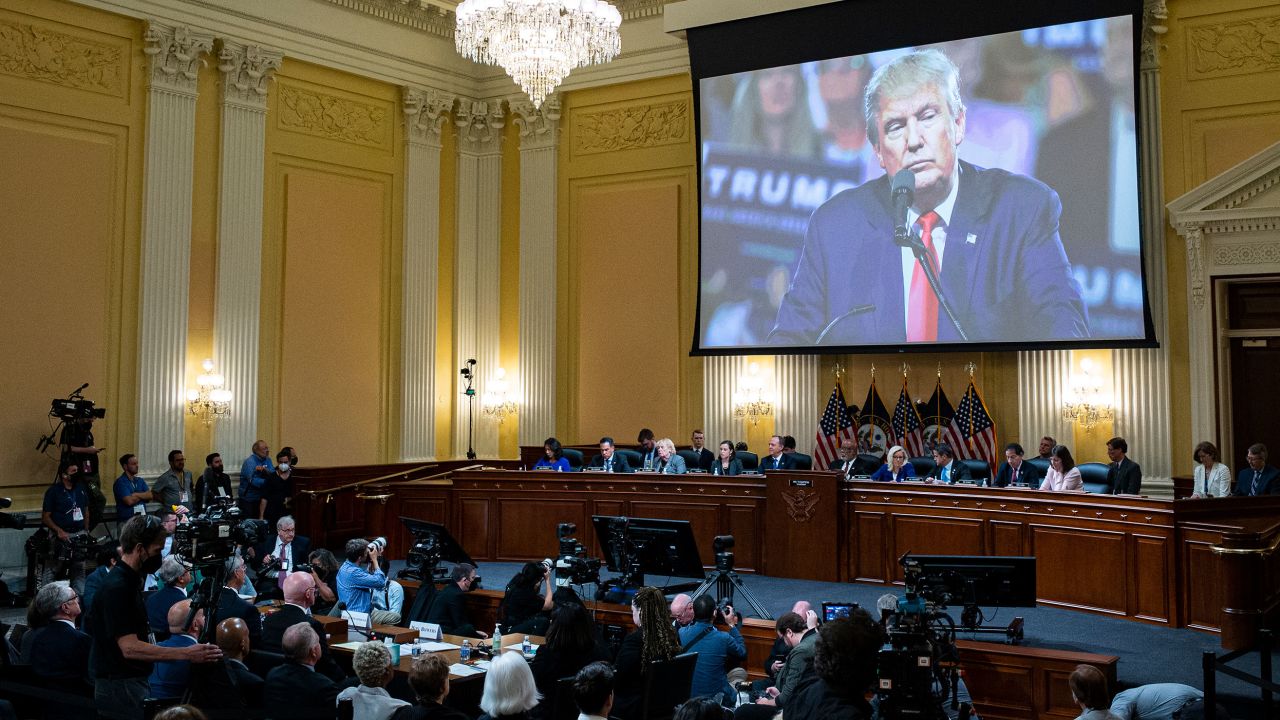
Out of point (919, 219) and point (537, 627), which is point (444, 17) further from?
point (537, 627)

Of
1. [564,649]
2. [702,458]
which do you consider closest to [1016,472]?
[702,458]

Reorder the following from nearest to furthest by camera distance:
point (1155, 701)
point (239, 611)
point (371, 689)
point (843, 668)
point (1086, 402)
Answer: point (843, 668) → point (371, 689) → point (1155, 701) → point (239, 611) → point (1086, 402)

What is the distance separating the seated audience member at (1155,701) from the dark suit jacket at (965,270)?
7041 millimetres

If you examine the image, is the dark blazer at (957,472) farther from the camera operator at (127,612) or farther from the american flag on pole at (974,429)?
the camera operator at (127,612)

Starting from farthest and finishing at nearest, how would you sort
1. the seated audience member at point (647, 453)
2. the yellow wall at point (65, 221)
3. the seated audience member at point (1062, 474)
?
the seated audience member at point (647, 453)
the yellow wall at point (65, 221)
the seated audience member at point (1062, 474)

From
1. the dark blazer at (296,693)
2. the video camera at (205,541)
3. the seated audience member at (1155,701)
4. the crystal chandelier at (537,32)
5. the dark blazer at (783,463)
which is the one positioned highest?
the crystal chandelier at (537,32)

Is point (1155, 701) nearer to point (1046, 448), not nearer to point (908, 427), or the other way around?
point (1046, 448)

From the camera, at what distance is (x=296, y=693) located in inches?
212

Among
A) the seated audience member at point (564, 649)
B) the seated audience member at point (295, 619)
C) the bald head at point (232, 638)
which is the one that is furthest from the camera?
the seated audience member at point (295, 619)

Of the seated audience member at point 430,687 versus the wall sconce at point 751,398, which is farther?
the wall sconce at point 751,398

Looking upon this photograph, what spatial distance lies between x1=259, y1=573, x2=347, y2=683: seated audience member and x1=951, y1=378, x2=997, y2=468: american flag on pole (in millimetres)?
8597

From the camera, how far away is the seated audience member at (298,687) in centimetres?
538

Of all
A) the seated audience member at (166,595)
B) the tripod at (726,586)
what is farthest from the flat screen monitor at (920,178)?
the seated audience member at (166,595)

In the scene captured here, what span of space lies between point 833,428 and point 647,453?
8.05 feet
